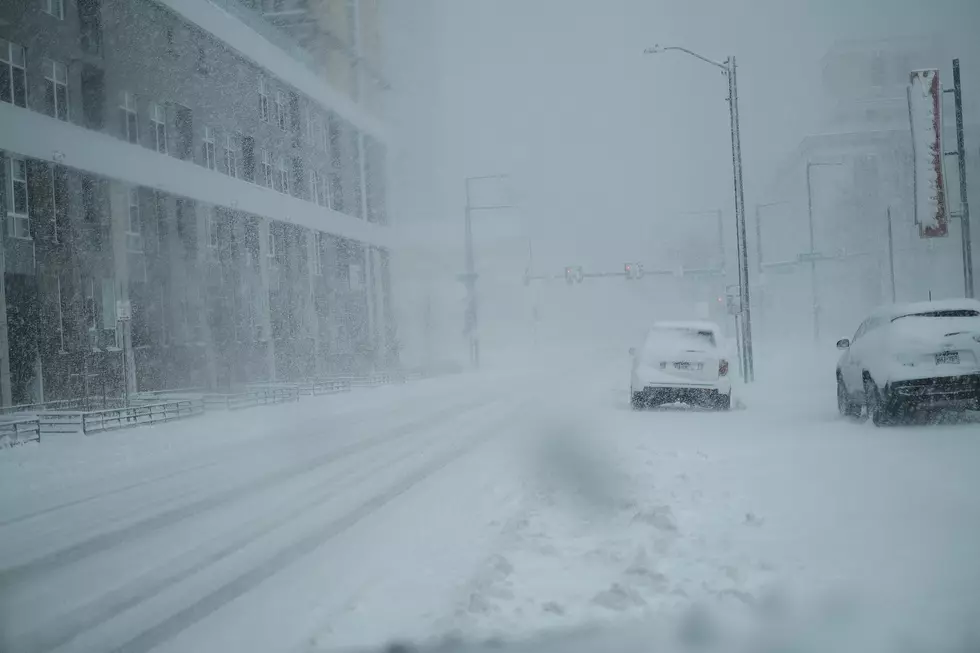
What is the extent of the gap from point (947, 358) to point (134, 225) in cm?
2665

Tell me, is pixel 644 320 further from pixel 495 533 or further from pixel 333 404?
pixel 495 533

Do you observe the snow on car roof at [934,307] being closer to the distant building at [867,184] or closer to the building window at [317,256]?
the distant building at [867,184]

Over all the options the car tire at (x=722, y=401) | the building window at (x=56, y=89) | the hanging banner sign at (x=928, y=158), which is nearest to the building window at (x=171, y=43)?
the building window at (x=56, y=89)

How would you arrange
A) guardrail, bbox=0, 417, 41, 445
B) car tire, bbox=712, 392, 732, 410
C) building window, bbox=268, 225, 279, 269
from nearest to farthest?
car tire, bbox=712, 392, 732, 410 < guardrail, bbox=0, 417, 41, 445 < building window, bbox=268, 225, 279, 269

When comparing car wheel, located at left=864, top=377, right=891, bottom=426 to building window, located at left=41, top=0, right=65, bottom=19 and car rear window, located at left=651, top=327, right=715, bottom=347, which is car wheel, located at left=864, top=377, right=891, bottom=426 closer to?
car rear window, located at left=651, top=327, right=715, bottom=347

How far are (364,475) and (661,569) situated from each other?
588cm

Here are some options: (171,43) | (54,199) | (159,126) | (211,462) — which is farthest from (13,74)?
(211,462)

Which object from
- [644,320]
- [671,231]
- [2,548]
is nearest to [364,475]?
[2,548]

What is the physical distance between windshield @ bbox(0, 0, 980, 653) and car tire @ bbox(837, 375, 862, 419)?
0.20 feet

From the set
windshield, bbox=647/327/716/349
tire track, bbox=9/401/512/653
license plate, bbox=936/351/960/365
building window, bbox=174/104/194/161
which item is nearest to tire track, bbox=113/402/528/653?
tire track, bbox=9/401/512/653

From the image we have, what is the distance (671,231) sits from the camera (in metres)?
105

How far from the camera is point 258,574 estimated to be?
624 centimetres

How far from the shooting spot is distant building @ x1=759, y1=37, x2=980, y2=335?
40.3 metres

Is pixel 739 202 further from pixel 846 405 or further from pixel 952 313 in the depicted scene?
pixel 952 313
